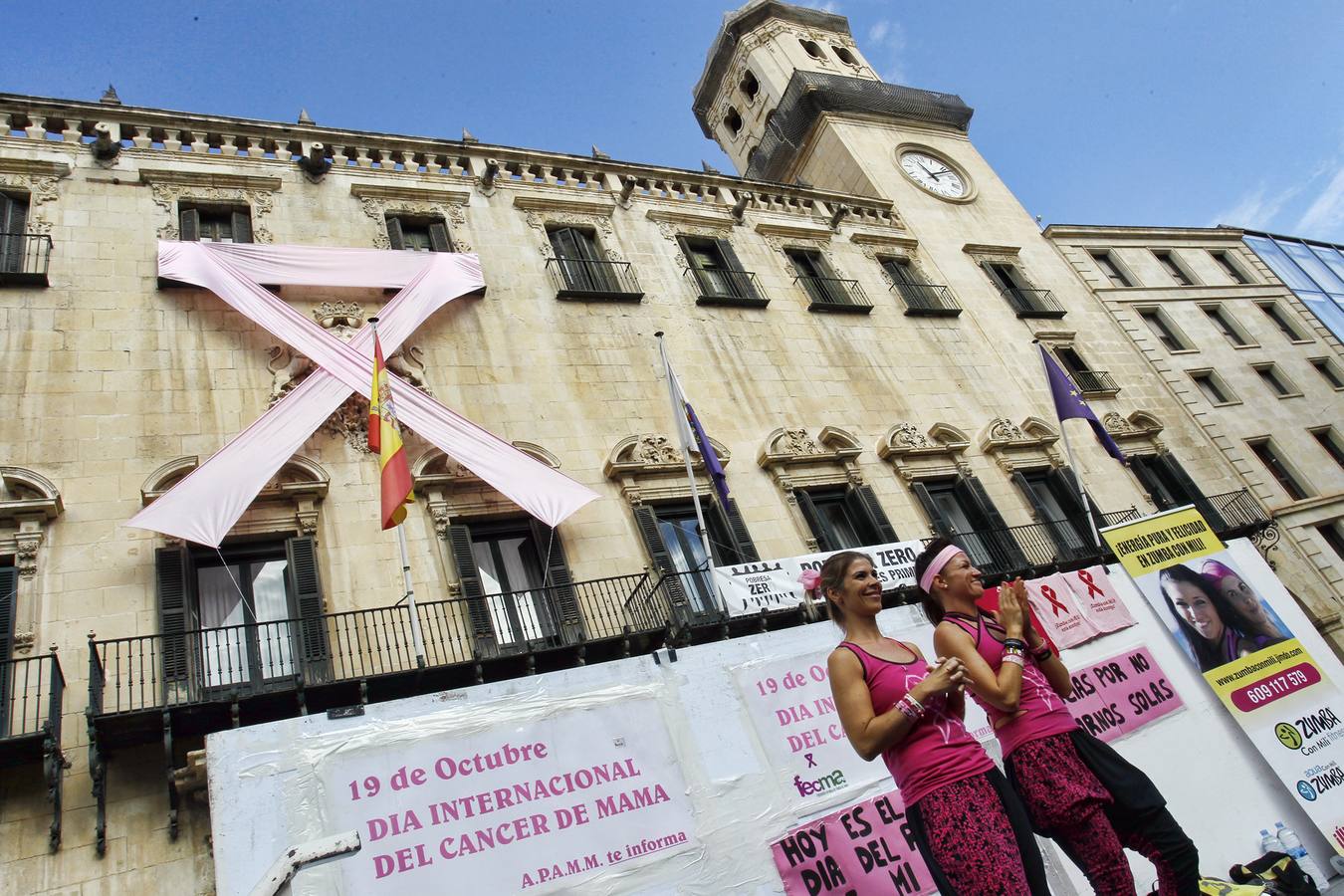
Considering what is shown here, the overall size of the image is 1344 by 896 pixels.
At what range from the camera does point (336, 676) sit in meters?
10.4

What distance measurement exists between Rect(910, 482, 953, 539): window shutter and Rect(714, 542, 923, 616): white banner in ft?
8.07

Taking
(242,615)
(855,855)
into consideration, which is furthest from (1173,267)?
(242,615)

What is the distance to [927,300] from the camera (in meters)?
21.0

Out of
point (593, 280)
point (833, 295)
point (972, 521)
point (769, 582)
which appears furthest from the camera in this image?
point (833, 295)

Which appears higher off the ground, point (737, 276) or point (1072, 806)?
point (737, 276)

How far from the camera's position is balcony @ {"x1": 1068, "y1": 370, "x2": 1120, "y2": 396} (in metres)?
21.4

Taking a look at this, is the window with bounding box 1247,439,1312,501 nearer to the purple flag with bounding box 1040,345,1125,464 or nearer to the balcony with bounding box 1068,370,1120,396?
the balcony with bounding box 1068,370,1120,396

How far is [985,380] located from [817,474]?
613 centimetres

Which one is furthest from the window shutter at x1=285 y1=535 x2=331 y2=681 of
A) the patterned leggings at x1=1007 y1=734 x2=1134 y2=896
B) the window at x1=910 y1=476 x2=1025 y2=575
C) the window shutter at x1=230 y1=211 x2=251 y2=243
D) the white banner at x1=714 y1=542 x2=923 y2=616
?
the window at x1=910 y1=476 x2=1025 y2=575

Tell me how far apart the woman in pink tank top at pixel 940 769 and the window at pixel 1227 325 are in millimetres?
27123

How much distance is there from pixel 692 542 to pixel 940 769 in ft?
34.9

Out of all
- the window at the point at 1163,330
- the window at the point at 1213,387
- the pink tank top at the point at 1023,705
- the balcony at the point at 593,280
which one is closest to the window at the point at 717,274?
→ the balcony at the point at 593,280

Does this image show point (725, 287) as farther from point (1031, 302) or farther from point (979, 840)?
point (979, 840)

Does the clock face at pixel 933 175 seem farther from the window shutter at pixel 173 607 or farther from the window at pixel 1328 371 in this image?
the window shutter at pixel 173 607
